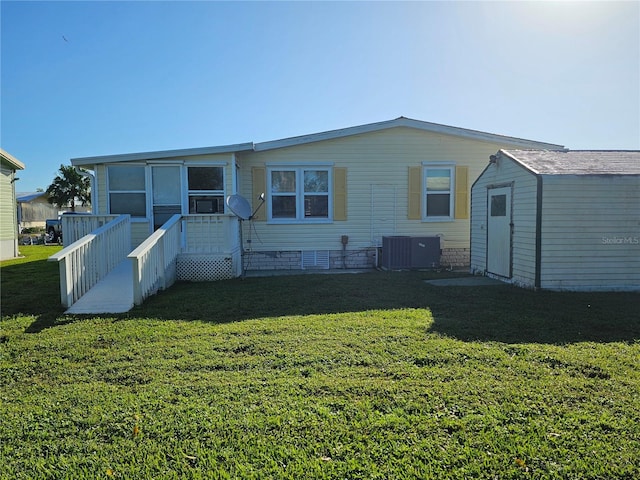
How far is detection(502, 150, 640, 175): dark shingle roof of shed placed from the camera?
7.66m

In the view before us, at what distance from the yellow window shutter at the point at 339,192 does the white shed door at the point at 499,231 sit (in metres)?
3.50

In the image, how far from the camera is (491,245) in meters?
9.19

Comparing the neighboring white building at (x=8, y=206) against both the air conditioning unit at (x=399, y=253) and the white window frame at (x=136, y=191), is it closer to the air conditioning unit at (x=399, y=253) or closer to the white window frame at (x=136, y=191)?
the white window frame at (x=136, y=191)

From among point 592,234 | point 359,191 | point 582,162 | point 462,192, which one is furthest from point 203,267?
point 582,162

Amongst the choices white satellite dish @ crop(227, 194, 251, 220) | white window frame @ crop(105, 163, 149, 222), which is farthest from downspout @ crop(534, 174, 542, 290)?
white window frame @ crop(105, 163, 149, 222)

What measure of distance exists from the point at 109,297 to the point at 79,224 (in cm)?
289

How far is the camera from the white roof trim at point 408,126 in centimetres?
1074

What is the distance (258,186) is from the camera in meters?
11.0

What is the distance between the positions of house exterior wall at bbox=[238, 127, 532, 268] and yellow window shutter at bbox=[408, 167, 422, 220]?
11 cm

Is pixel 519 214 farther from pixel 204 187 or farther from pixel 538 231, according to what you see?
pixel 204 187

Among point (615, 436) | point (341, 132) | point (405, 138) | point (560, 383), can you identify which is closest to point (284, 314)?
point (560, 383)

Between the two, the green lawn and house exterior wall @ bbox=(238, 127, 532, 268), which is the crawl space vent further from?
the green lawn

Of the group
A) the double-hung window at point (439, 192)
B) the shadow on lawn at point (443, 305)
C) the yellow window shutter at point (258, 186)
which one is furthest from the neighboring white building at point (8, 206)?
the double-hung window at point (439, 192)

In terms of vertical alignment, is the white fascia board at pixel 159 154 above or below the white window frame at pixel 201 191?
above
